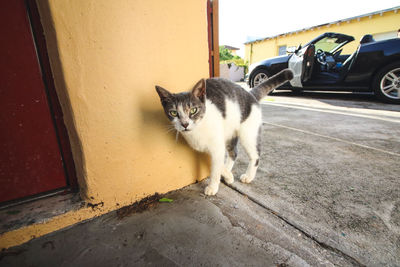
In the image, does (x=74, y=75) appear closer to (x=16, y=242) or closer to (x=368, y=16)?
(x=16, y=242)

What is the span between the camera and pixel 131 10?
1.09 m

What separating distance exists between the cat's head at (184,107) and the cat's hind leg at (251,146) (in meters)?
0.49

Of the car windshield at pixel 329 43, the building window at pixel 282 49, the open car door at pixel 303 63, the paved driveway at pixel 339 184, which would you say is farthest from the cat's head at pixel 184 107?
the building window at pixel 282 49

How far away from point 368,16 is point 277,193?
44.4ft

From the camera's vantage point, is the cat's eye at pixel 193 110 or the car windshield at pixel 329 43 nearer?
the cat's eye at pixel 193 110

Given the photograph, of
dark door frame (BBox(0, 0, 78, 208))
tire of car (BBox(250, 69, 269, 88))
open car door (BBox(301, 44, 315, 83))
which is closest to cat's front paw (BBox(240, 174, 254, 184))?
dark door frame (BBox(0, 0, 78, 208))

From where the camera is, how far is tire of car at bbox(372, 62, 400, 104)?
12.3 ft

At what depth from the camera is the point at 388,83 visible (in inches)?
155

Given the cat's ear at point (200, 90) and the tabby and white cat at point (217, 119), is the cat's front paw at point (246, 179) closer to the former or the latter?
the tabby and white cat at point (217, 119)

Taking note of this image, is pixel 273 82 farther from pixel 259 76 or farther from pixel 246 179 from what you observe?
pixel 259 76

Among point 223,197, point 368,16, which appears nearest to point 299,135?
point 223,197

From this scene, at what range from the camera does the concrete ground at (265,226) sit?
0.94 metres

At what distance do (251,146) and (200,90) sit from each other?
676mm

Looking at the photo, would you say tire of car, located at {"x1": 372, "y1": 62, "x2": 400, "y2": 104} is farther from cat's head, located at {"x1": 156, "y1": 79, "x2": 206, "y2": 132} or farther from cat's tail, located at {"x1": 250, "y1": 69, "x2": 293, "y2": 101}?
cat's head, located at {"x1": 156, "y1": 79, "x2": 206, "y2": 132}
